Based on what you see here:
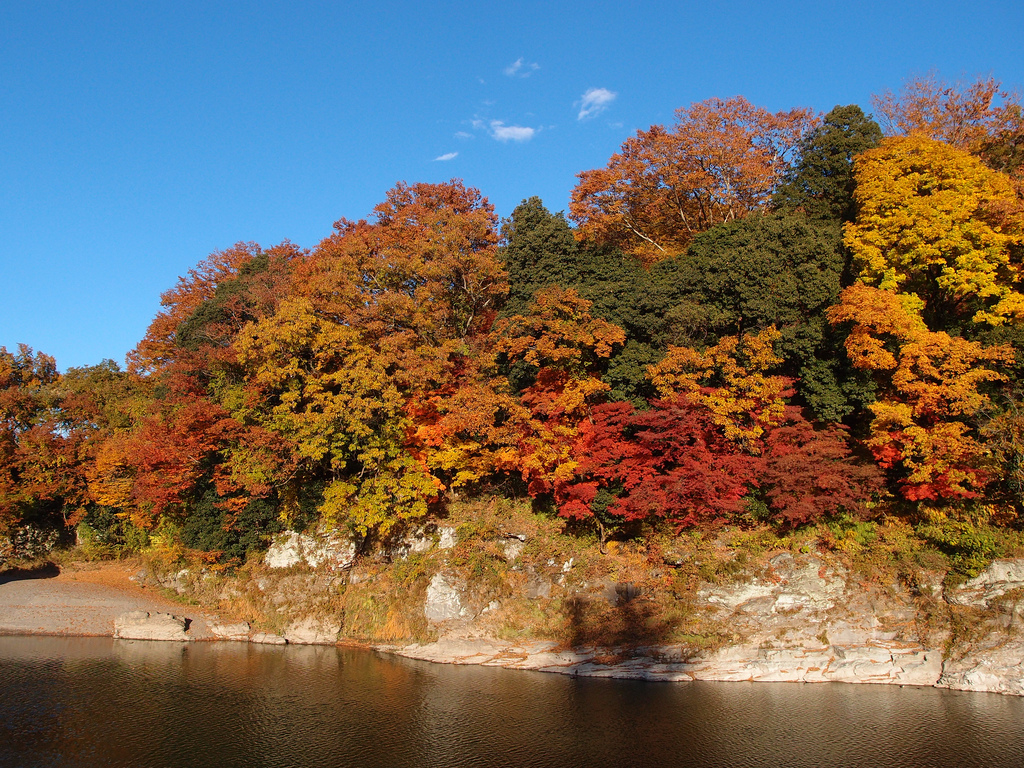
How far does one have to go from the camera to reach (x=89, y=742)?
1681cm

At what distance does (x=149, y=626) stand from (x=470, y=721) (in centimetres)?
1808

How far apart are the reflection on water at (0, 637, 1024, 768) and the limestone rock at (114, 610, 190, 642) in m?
5.09

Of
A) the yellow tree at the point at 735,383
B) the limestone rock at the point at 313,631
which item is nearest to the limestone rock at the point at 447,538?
the limestone rock at the point at 313,631

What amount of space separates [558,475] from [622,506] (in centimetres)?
264

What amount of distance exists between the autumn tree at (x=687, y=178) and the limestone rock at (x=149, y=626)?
26014 mm

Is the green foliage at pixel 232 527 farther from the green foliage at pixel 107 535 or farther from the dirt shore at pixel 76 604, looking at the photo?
the green foliage at pixel 107 535

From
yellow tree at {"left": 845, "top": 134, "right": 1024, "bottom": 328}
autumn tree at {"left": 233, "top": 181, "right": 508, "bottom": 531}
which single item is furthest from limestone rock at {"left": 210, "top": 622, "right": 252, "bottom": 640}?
yellow tree at {"left": 845, "top": 134, "right": 1024, "bottom": 328}

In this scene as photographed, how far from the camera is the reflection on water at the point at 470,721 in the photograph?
50.9ft

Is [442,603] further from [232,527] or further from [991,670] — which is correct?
[991,670]

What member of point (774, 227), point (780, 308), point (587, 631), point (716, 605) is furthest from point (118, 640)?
point (774, 227)

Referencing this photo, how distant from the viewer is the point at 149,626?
28.2 m

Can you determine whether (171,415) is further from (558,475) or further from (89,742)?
(558,475)

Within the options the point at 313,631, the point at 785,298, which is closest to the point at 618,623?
the point at 313,631

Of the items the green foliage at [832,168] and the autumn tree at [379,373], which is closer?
the autumn tree at [379,373]
